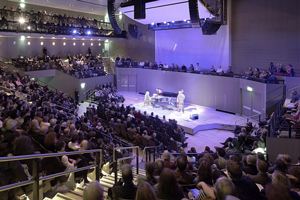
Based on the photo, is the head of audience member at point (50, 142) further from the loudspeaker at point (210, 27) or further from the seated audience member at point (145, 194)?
the loudspeaker at point (210, 27)

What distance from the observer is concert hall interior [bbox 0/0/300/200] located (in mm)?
3820

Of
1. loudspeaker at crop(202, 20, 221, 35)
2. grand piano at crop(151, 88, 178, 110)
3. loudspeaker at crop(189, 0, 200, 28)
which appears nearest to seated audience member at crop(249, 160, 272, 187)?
loudspeaker at crop(189, 0, 200, 28)

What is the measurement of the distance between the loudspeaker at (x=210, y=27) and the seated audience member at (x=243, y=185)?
1506cm

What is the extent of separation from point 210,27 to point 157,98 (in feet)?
18.7

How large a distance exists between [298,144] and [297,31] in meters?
10.3

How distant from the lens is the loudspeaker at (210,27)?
16.9m

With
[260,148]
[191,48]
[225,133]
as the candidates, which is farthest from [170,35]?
[260,148]

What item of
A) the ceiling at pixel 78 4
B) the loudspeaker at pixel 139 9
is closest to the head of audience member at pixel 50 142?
the loudspeaker at pixel 139 9

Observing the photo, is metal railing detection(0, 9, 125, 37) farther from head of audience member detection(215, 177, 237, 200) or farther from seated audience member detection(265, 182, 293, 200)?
seated audience member detection(265, 182, 293, 200)

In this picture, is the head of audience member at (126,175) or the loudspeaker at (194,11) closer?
the head of audience member at (126,175)

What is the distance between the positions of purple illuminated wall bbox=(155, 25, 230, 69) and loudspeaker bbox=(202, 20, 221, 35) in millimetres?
1279

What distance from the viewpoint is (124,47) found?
2834cm

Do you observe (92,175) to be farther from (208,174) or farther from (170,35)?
(170,35)

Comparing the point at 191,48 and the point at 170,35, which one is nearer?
the point at 191,48
